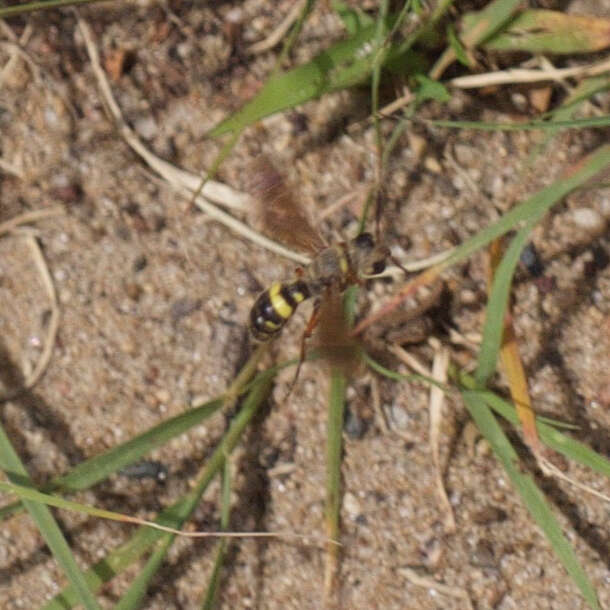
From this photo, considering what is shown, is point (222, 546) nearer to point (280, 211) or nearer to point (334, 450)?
point (334, 450)

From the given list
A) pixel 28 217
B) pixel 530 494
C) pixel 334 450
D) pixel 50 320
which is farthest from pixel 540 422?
pixel 28 217

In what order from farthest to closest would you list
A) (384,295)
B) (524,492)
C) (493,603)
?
1. (384,295)
2. (493,603)
3. (524,492)

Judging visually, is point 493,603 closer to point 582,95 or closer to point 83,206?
point 582,95

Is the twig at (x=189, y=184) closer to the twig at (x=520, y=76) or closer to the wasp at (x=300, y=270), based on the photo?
the wasp at (x=300, y=270)

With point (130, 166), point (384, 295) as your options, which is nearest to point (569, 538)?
point (384, 295)

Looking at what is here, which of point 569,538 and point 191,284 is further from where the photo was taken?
point 191,284

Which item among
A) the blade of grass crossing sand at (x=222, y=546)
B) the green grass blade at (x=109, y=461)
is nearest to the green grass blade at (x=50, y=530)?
the green grass blade at (x=109, y=461)
